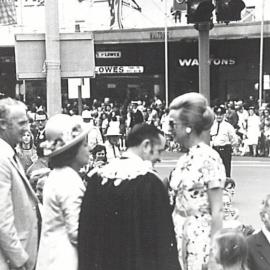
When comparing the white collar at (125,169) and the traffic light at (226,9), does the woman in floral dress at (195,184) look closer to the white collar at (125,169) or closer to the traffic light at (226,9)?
the white collar at (125,169)

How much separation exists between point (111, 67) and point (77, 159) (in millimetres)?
27064

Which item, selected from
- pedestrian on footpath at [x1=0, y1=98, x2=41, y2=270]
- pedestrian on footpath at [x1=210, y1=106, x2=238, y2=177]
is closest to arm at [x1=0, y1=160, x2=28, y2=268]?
pedestrian on footpath at [x1=0, y1=98, x2=41, y2=270]

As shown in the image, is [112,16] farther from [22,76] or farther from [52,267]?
[52,267]

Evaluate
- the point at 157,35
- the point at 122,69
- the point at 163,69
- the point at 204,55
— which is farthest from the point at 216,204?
the point at 122,69

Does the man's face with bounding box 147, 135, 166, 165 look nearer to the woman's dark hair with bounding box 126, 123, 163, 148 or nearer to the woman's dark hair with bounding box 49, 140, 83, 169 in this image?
the woman's dark hair with bounding box 126, 123, 163, 148

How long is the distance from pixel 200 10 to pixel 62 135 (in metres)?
3.11

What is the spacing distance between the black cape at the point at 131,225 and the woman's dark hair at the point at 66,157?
1.01 ft

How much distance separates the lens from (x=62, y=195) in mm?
3646

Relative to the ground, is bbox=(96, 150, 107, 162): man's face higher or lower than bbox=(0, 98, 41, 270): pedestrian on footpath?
lower

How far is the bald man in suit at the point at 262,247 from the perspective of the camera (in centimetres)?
458

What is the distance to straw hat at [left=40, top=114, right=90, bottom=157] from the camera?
3.72 metres

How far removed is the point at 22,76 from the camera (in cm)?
719

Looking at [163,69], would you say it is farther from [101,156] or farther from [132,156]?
[132,156]

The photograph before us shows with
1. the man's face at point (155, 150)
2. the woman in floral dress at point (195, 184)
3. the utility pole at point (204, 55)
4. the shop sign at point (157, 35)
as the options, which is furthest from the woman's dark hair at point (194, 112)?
the shop sign at point (157, 35)
